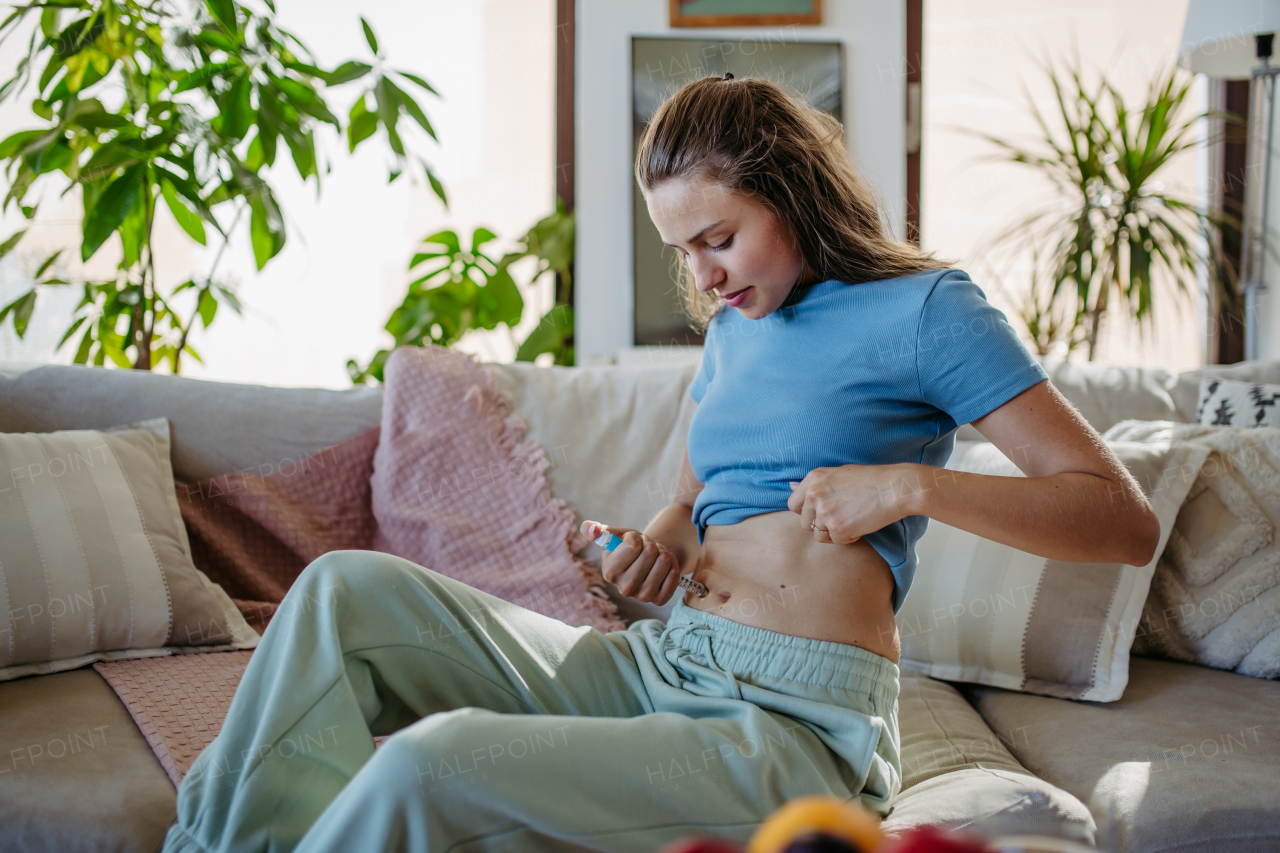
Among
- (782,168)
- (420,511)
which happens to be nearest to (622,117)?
(420,511)

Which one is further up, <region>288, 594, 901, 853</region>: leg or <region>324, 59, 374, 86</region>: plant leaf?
<region>324, 59, 374, 86</region>: plant leaf

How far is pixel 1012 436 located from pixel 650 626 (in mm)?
463

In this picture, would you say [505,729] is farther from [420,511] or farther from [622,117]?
[622,117]

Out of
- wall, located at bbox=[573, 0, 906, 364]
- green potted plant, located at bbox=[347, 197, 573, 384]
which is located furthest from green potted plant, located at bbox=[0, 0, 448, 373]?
wall, located at bbox=[573, 0, 906, 364]

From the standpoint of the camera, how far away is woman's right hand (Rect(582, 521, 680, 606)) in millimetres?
1055

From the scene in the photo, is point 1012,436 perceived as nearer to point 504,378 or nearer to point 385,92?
point 504,378

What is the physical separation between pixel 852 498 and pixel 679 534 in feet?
1.25

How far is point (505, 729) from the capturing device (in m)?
0.71

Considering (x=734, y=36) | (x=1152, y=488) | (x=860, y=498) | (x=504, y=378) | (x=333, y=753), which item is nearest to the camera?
(x=333, y=753)

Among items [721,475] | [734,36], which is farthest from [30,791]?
[734,36]

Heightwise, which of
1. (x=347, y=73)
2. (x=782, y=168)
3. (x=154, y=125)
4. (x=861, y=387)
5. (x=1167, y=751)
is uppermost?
(x=347, y=73)

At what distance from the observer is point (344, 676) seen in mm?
801

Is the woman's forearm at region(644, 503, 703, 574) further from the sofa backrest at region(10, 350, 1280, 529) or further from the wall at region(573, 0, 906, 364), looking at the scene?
the wall at region(573, 0, 906, 364)

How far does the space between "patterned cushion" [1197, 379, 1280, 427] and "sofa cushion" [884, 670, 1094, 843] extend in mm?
701
